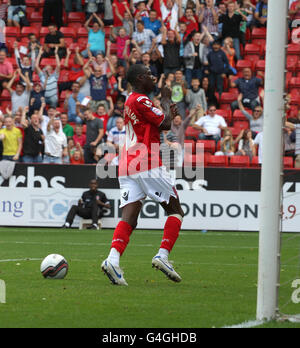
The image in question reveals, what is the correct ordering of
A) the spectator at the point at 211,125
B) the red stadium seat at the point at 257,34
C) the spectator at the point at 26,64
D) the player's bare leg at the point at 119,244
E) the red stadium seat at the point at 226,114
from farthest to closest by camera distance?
1. the red stadium seat at the point at 257,34
2. the spectator at the point at 26,64
3. the red stadium seat at the point at 226,114
4. the spectator at the point at 211,125
5. the player's bare leg at the point at 119,244

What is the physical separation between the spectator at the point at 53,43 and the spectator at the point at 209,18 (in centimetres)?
424

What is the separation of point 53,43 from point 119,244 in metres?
16.6

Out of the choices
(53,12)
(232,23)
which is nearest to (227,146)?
(232,23)

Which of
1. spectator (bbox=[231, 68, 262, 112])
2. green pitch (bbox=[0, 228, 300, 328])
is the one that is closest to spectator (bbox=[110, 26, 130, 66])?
spectator (bbox=[231, 68, 262, 112])

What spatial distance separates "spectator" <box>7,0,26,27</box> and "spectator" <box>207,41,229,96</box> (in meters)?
7.06

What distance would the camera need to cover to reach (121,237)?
28.0 feet

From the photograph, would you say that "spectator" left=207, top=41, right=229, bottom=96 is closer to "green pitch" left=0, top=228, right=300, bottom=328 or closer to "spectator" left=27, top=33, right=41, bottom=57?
"spectator" left=27, top=33, right=41, bottom=57

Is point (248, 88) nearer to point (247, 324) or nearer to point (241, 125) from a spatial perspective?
point (241, 125)

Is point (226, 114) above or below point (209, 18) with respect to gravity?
below

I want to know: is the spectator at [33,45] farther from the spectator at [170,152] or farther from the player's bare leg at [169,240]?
the player's bare leg at [169,240]

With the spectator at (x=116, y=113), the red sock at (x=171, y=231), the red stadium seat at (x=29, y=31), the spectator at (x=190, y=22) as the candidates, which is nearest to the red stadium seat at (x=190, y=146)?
the spectator at (x=116, y=113)

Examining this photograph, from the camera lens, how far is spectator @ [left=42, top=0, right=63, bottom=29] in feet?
83.3

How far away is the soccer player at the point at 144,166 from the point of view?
8641 millimetres

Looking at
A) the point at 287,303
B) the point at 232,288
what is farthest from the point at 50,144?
the point at 287,303
